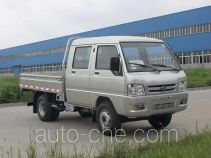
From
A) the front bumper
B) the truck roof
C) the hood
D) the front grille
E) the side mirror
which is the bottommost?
the front bumper

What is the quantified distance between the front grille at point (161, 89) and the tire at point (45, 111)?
3645 mm

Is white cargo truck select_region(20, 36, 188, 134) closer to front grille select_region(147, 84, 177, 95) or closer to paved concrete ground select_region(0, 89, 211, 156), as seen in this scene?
front grille select_region(147, 84, 177, 95)

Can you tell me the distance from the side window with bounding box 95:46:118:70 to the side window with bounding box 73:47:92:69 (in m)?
0.39

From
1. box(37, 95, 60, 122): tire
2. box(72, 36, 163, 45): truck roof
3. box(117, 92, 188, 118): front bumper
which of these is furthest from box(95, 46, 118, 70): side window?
box(37, 95, 60, 122): tire

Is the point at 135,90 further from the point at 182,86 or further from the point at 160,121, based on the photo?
the point at 160,121

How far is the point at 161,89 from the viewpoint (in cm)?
975

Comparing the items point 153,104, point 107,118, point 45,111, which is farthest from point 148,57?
point 45,111

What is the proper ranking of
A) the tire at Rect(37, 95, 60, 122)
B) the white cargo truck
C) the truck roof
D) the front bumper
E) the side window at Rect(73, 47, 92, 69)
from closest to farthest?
the front bumper → the white cargo truck → the truck roof → the side window at Rect(73, 47, 92, 69) → the tire at Rect(37, 95, 60, 122)

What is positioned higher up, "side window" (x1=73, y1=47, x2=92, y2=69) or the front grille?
"side window" (x1=73, y1=47, x2=92, y2=69)

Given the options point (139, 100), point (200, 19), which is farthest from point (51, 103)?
point (200, 19)

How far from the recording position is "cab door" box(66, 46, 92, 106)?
35.0 feet

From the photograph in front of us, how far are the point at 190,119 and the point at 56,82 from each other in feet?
12.3

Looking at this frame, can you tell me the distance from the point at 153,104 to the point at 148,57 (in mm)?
1235

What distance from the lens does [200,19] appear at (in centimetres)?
6406
